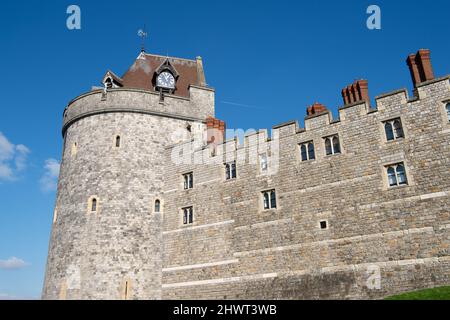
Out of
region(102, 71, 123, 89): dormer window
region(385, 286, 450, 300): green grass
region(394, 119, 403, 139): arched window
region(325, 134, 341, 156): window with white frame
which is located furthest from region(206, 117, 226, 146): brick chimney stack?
region(385, 286, 450, 300): green grass

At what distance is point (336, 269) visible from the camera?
1814 cm

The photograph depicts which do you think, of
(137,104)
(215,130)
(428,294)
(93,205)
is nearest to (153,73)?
(137,104)

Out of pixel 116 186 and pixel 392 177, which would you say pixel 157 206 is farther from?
pixel 392 177

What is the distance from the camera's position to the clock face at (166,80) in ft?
93.0

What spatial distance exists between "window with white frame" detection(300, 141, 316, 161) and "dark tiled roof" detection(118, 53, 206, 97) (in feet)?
37.5

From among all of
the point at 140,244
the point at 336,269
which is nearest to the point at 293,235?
the point at 336,269

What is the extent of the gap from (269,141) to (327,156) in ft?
11.6

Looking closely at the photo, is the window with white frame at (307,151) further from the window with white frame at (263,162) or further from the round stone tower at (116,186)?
the round stone tower at (116,186)

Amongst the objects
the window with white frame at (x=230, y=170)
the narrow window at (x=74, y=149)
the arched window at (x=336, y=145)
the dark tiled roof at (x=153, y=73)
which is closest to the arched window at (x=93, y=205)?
the narrow window at (x=74, y=149)

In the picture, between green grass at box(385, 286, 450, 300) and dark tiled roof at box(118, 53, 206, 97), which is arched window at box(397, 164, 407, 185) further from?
dark tiled roof at box(118, 53, 206, 97)

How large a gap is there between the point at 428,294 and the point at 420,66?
35.6ft

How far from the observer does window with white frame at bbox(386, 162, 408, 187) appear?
58.7 feet

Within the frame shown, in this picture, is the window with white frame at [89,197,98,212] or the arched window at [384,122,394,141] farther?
the window with white frame at [89,197,98,212]

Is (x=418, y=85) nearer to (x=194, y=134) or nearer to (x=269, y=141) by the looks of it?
(x=269, y=141)
